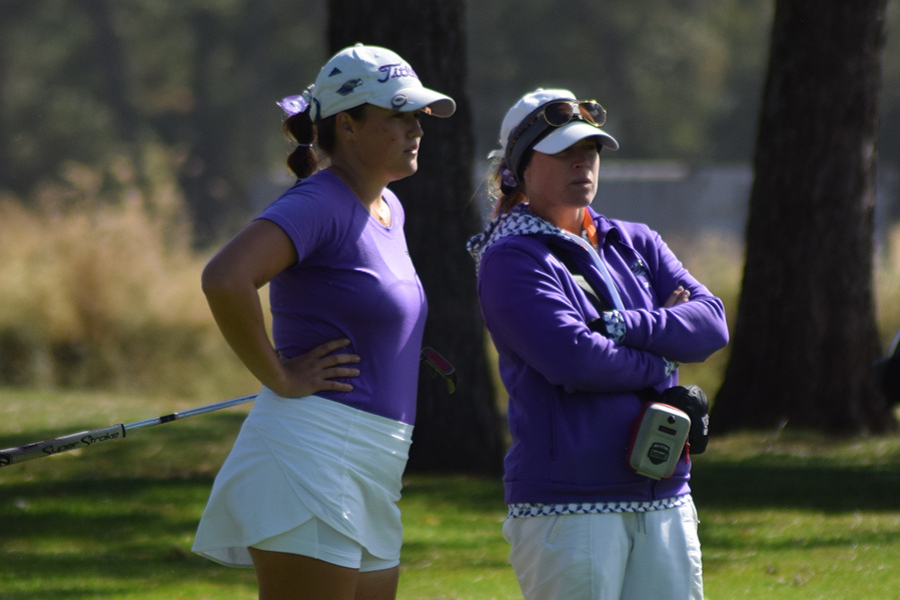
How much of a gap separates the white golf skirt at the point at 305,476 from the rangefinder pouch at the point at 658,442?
2.00ft

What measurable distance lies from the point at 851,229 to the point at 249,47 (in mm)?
31749

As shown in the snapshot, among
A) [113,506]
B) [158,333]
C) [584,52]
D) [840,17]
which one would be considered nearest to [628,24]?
[584,52]

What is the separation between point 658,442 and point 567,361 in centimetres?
30

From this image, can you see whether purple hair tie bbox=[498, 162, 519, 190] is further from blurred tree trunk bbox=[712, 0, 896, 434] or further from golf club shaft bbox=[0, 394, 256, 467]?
blurred tree trunk bbox=[712, 0, 896, 434]

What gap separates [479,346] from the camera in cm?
753

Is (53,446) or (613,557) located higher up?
(53,446)

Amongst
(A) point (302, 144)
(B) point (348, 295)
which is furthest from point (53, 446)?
(A) point (302, 144)

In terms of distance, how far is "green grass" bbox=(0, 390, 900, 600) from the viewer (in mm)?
5312

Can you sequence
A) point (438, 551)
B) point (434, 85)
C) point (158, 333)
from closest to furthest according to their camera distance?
1. point (438, 551)
2. point (434, 85)
3. point (158, 333)

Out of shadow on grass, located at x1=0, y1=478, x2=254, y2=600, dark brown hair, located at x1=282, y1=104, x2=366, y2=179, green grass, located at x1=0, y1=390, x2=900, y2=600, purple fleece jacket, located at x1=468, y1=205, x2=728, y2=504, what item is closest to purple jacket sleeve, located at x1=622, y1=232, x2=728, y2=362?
purple fleece jacket, located at x1=468, y1=205, x2=728, y2=504

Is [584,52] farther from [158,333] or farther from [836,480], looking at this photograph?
[836,480]

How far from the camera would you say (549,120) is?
3.15m

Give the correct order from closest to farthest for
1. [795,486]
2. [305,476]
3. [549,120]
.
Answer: [305,476] → [549,120] → [795,486]

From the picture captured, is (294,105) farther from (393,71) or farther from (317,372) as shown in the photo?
(317,372)
